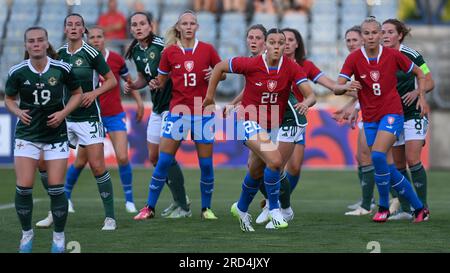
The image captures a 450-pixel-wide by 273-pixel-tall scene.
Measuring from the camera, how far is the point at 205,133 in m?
11.1

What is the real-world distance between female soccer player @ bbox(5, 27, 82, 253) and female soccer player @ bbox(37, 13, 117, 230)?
1.45 m

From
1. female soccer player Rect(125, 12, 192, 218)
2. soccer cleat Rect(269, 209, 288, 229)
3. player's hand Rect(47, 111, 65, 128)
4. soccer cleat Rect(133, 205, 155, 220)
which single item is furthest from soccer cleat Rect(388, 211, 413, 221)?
player's hand Rect(47, 111, 65, 128)

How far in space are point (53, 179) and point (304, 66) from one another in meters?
4.10

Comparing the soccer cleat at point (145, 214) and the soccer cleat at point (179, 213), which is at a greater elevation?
the soccer cleat at point (145, 214)

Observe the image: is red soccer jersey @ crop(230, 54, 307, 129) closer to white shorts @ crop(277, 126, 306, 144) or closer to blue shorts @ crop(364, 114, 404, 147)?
white shorts @ crop(277, 126, 306, 144)

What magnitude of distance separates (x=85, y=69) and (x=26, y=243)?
8.12 feet

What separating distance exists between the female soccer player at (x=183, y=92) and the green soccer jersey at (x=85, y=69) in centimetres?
95

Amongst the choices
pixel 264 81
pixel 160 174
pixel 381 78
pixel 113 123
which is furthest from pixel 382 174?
pixel 113 123

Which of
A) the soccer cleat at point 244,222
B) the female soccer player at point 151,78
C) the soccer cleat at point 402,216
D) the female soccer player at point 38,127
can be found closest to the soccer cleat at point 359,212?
the soccer cleat at point 402,216

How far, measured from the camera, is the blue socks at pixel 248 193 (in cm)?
1017

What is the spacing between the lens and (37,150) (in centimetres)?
834

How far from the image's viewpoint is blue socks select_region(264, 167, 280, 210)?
9.95m

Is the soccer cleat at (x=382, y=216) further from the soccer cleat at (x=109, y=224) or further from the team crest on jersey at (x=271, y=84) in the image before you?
the soccer cleat at (x=109, y=224)

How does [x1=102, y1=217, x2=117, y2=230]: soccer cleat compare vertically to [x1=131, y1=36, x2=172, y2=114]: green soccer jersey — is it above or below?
below
